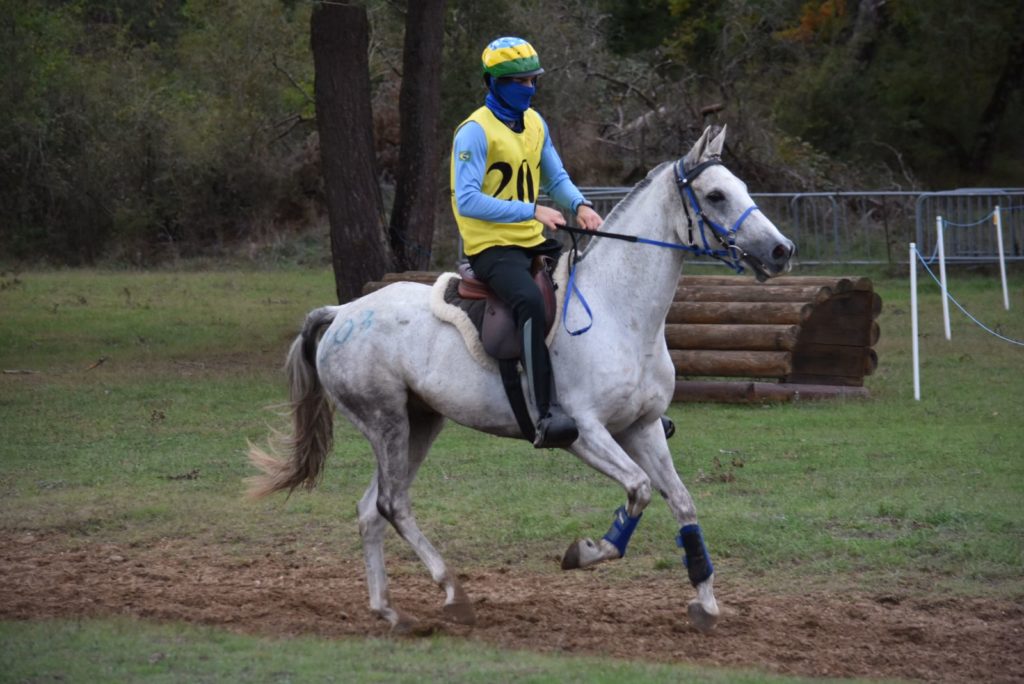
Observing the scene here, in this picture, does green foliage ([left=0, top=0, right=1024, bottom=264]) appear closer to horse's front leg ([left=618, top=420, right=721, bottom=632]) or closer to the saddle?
the saddle

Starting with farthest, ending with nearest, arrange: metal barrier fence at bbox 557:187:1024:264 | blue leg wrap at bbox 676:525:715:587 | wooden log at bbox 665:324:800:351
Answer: metal barrier fence at bbox 557:187:1024:264 < wooden log at bbox 665:324:800:351 < blue leg wrap at bbox 676:525:715:587

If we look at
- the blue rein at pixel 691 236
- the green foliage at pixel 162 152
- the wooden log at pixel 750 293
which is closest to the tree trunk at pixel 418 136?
the wooden log at pixel 750 293

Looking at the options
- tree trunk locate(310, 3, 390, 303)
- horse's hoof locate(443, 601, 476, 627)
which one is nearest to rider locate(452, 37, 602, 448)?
horse's hoof locate(443, 601, 476, 627)

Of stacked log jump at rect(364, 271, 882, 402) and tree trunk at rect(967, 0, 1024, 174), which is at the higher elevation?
Result: tree trunk at rect(967, 0, 1024, 174)

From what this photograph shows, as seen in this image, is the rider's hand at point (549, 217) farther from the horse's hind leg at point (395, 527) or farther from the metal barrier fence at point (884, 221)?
the metal barrier fence at point (884, 221)

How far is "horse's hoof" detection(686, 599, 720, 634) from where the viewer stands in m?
7.19

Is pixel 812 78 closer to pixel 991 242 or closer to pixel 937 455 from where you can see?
pixel 991 242

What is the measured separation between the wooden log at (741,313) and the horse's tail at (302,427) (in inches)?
267

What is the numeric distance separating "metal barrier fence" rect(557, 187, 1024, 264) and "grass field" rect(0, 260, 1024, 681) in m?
6.44

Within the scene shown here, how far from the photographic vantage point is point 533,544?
926 cm

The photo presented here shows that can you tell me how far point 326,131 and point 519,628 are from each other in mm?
12970

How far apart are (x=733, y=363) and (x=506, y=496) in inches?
193

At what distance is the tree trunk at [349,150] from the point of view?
1877 cm

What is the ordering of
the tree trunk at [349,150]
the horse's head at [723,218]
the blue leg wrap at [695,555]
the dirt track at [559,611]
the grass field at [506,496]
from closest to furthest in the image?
the grass field at [506,496] < the dirt track at [559,611] < the horse's head at [723,218] < the blue leg wrap at [695,555] < the tree trunk at [349,150]
